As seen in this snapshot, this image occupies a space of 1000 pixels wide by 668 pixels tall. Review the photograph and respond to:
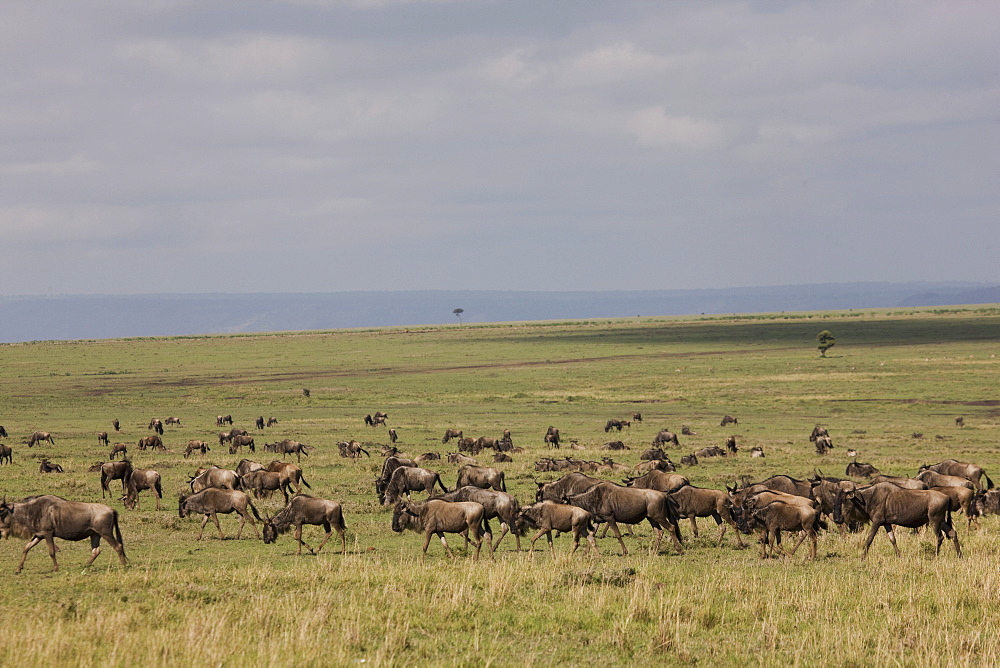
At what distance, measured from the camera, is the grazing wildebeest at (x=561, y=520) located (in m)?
17.4

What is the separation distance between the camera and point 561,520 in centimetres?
1769

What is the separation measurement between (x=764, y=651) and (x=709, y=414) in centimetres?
4821

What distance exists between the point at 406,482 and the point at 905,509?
12773 mm

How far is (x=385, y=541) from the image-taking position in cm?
1973

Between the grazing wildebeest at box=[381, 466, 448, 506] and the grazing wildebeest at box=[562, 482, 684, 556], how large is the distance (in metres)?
6.59

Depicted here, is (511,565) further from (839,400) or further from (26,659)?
(839,400)

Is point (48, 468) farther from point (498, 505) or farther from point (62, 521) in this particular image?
point (498, 505)

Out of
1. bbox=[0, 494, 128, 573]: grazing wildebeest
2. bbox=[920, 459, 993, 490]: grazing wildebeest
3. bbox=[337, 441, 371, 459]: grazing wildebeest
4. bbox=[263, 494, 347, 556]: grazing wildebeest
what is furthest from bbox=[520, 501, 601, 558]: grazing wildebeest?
bbox=[337, 441, 371, 459]: grazing wildebeest

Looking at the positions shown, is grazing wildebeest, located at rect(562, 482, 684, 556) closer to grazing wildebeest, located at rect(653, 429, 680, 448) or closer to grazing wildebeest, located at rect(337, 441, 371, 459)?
grazing wildebeest, located at rect(337, 441, 371, 459)

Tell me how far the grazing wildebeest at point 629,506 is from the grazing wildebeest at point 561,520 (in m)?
0.63

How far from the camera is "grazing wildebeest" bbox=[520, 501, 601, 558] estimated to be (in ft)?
57.2

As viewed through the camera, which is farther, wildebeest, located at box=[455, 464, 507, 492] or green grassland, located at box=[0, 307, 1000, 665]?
wildebeest, located at box=[455, 464, 507, 492]

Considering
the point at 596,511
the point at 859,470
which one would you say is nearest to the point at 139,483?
the point at 596,511

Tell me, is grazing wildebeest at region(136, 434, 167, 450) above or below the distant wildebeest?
below
